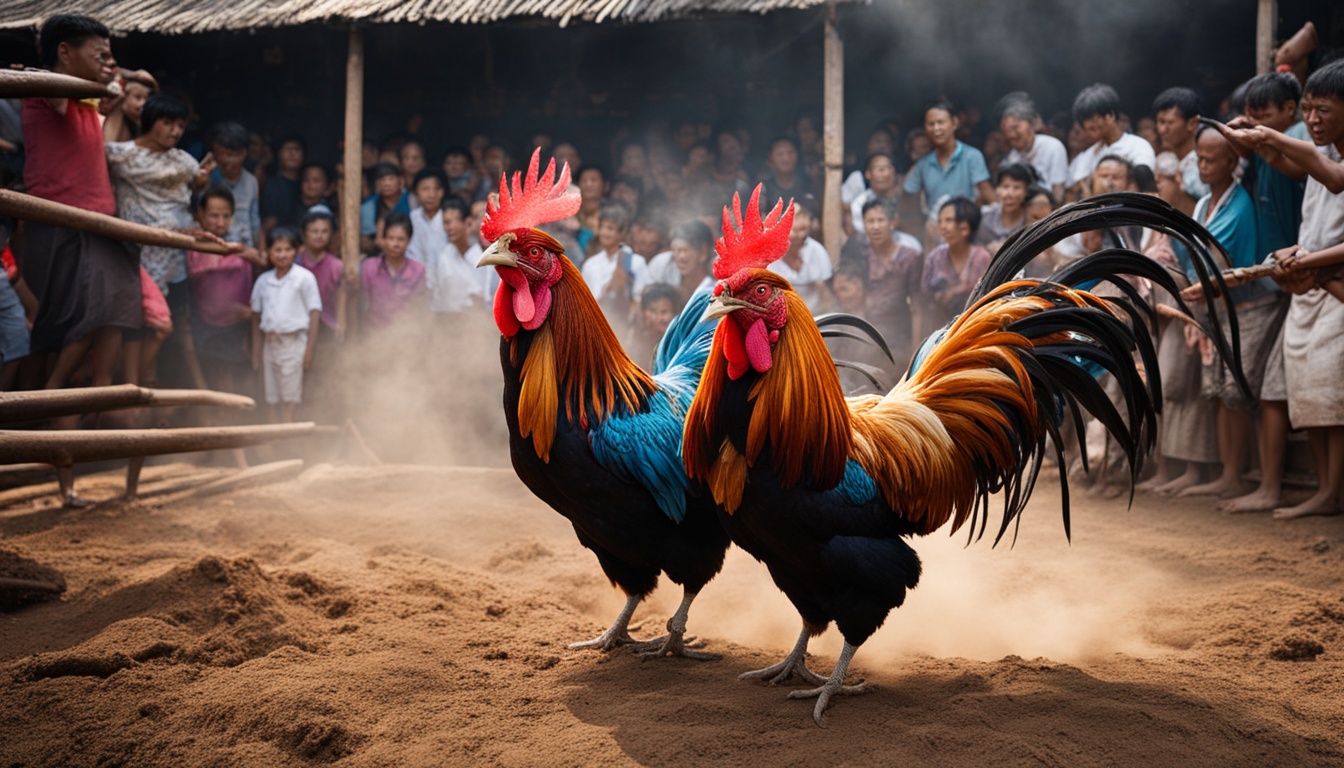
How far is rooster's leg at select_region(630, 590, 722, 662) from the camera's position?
388cm

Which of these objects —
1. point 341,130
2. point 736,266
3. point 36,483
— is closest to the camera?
point 736,266

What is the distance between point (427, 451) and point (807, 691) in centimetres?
623

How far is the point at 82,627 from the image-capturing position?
3938 millimetres

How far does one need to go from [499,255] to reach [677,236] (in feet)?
14.5

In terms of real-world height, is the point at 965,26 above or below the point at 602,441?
above

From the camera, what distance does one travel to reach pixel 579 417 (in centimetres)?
366

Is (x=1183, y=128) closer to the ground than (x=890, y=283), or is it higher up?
higher up

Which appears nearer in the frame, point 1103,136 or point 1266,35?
point 1266,35

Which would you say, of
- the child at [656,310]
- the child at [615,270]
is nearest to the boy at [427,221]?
the child at [615,270]

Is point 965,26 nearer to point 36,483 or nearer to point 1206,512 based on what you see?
point 1206,512

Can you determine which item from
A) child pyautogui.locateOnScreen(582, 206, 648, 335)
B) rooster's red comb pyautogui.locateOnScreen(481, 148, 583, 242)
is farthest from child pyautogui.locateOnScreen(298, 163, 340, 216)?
rooster's red comb pyautogui.locateOnScreen(481, 148, 583, 242)

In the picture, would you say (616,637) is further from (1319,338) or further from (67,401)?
(1319,338)

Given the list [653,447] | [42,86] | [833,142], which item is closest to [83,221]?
[42,86]

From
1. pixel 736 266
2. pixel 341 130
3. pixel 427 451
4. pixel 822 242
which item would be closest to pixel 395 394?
pixel 427 451
